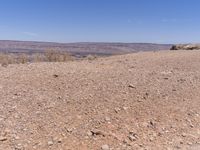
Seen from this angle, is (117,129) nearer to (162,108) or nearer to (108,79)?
(162,108)

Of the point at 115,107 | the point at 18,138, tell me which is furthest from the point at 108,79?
the point at 18,138

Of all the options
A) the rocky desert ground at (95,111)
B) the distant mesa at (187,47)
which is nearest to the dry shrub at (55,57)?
the rocky desert ground at (95,111)

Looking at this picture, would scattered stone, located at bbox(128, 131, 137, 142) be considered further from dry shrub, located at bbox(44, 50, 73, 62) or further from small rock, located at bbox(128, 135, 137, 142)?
dry shrub, located at bbox(44, 50, 73, 62)

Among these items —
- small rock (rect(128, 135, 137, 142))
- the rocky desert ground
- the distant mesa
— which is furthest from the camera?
the distant mesa

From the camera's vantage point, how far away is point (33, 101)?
6.58m

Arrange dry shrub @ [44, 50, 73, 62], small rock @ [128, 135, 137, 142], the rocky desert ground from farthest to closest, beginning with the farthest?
dry shrub @ [44, 50, 73, 62] → small rock @ [128, 135, 137, 142] → the rocky desert ground

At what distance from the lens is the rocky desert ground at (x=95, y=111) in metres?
5.54

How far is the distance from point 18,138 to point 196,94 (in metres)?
4.54

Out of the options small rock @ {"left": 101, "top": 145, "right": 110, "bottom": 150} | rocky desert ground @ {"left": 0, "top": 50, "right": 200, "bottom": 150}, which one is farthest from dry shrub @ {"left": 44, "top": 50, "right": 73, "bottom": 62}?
small rock @ {"left": 101, "top": 145, "right": 110, "bottom": 150}

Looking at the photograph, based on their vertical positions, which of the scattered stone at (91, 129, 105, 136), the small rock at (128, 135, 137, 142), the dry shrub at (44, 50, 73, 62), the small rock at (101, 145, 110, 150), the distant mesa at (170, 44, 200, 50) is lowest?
the small rock at (101, 145, 110, 150)

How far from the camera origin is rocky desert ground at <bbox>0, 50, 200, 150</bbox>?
554 cm

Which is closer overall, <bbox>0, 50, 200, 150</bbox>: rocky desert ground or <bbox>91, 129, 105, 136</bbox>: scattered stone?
<bbox>0, 50, 200, 150</bbox>: rocky desert ground

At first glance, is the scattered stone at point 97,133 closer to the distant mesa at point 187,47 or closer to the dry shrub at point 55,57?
the dry shrub at point 55,57

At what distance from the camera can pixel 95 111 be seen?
6.50m
